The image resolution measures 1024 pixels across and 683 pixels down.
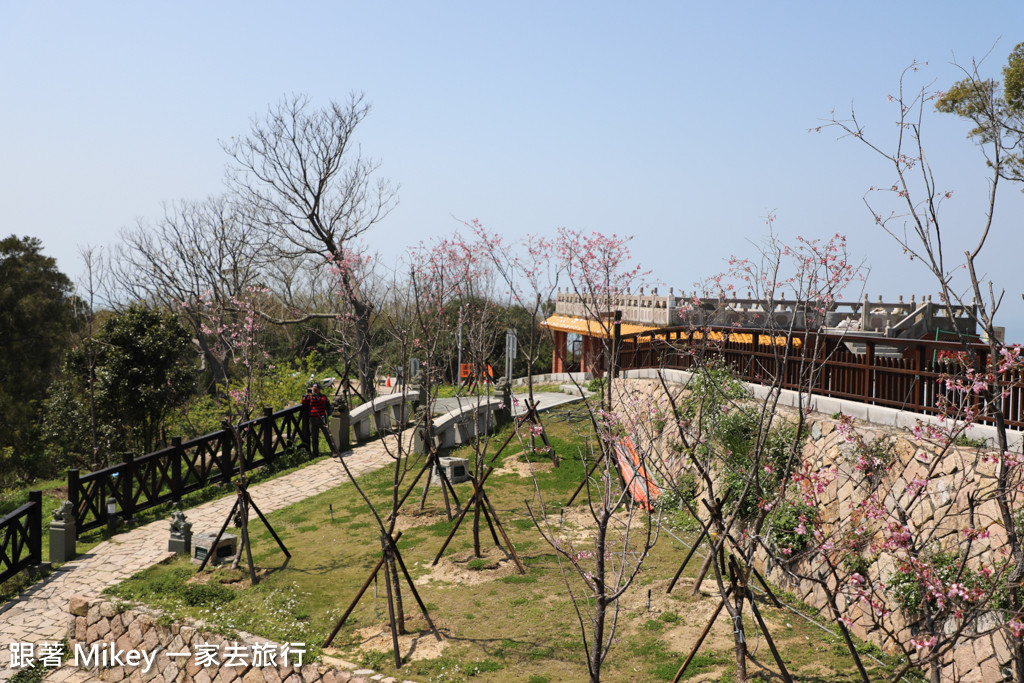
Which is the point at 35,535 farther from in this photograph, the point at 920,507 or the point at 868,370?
the point at 868,370

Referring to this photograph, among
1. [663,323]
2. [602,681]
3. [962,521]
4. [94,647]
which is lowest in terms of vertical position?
[94,647]

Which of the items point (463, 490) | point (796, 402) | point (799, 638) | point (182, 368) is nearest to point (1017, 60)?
point (796, 402)

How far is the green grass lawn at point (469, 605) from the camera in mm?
8422

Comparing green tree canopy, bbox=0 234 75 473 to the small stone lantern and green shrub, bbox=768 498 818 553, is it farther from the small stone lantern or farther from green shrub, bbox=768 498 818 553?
→ green shrub, bbox=768 498 818 553

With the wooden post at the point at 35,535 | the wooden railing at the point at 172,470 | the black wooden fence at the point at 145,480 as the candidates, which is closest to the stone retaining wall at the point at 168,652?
the wooden post at the point at 35,535

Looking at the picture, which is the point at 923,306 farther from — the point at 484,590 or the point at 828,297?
the point at 484,590

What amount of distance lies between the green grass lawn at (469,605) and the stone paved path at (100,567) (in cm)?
87

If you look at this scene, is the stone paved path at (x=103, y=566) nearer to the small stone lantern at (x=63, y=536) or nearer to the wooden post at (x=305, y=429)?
the small stone lantern at (x=63, y=536)

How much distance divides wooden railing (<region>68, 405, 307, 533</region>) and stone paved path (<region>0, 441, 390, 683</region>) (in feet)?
2.59

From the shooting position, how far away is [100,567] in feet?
40.7

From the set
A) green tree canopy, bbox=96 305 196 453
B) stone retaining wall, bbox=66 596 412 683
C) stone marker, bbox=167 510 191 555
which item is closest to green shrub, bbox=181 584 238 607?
stone retaining wall, bbox=66 596 412 683

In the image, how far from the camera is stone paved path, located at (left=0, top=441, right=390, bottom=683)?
10906 millimetres

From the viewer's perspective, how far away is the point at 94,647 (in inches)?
413

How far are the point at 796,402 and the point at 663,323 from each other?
12.1m
